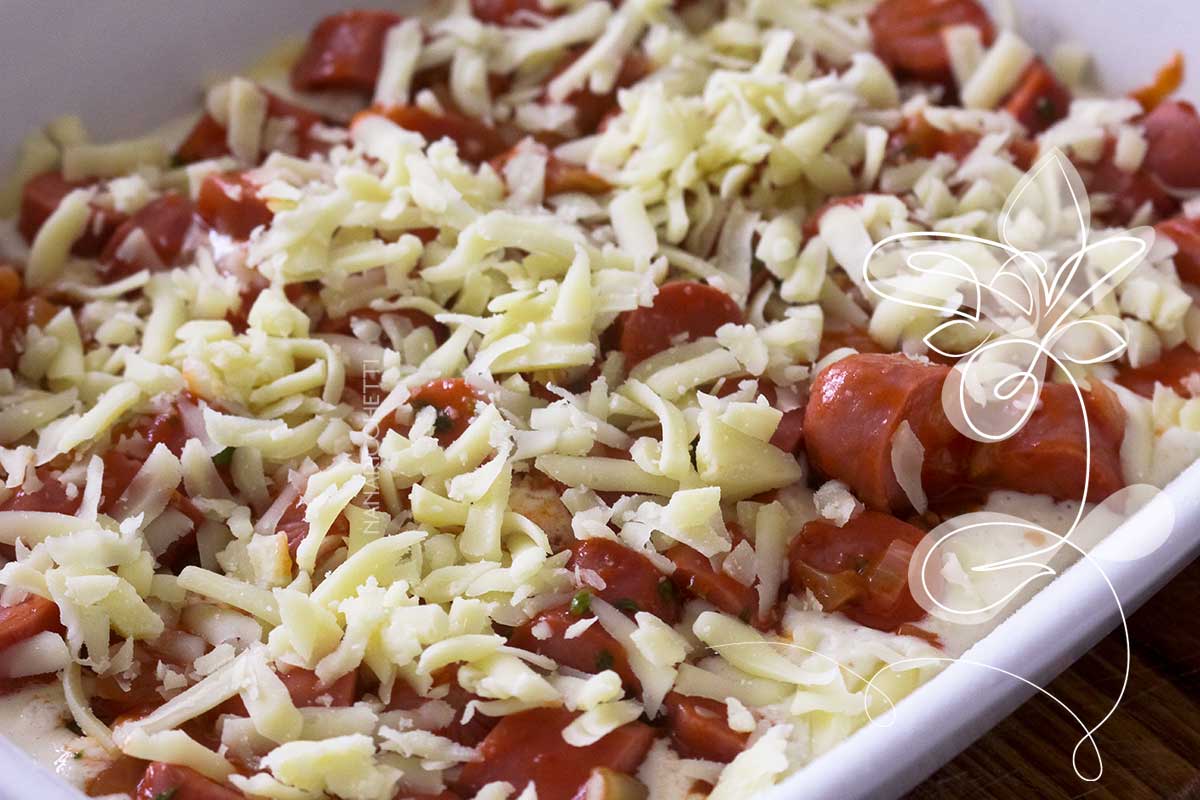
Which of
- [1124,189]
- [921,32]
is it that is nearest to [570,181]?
[921,32]

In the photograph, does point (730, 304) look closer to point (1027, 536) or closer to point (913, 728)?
point (1027, 536)

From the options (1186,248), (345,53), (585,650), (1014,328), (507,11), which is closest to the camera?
(585,650)

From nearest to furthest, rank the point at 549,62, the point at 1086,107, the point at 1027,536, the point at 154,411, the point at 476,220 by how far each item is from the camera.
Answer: the point at 1027,536 < the point at 154,411 < the point at 476,220 < the point at 1086,107 < the point at 549,62

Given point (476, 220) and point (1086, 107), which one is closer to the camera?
point (476, 220)

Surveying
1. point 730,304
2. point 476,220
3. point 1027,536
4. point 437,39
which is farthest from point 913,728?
point 437,39

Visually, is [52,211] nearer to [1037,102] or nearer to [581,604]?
[581,604]
